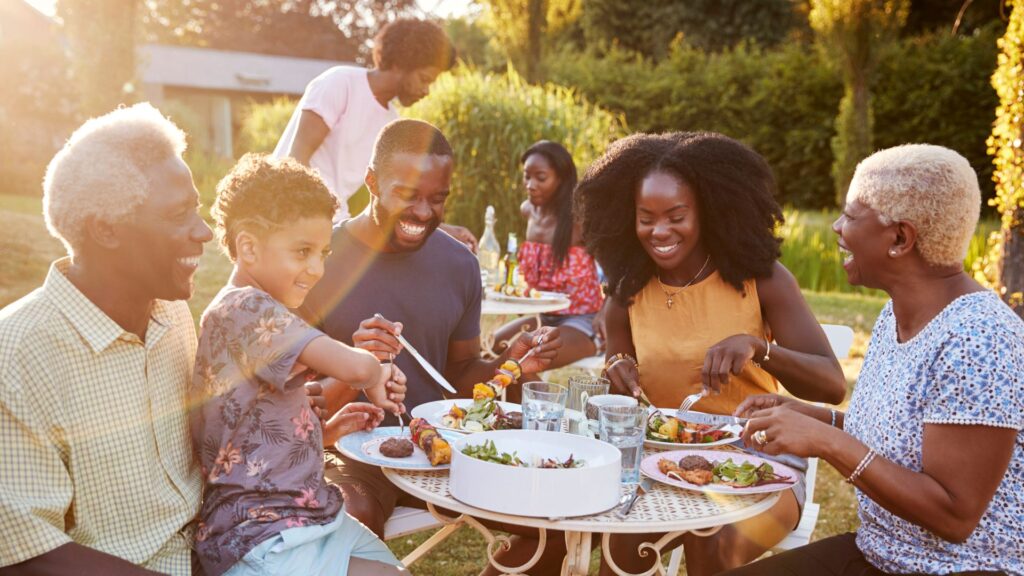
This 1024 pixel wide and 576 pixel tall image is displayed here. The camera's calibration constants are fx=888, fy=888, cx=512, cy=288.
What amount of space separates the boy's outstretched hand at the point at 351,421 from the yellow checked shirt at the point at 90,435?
1.62 feet

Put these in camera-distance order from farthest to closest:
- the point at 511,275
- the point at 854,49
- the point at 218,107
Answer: the point at 218,107
the point at 854,49
the point at 511,275

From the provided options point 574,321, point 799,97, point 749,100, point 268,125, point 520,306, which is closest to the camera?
point 520,306

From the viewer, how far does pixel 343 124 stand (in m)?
5.52

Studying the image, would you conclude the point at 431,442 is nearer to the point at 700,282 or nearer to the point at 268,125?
the point at 700,282

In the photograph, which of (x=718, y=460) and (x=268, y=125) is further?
(x=268, y=125)

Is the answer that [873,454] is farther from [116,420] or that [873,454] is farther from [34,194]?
[34,194]

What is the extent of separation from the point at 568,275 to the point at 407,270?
3.52 m

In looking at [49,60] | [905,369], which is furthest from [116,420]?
[49,60]

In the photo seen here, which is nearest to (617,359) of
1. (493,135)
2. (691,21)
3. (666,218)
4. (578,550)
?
(666,218)

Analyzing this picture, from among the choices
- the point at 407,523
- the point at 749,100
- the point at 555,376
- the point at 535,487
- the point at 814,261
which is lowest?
the point at 555,376

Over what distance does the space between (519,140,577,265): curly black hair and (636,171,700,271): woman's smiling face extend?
142 inches

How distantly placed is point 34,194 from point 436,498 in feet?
67.7

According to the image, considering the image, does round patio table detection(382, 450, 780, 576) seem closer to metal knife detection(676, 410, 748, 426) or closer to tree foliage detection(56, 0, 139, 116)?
metal knife detection(676, 410, 748, 426)

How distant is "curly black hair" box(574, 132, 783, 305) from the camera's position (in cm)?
348
